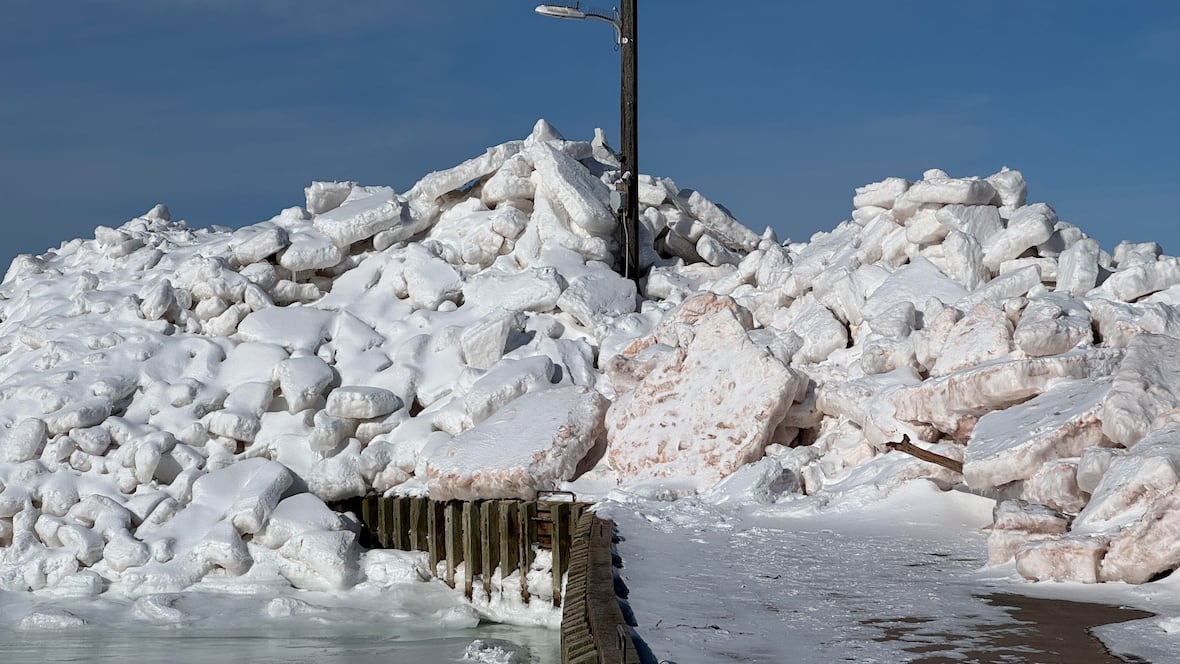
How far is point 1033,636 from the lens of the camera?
482 centimetres

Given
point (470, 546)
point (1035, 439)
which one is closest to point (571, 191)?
point (470, 546)

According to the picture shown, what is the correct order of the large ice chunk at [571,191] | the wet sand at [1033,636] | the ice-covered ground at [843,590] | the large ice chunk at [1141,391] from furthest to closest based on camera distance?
1. the large ice chunk at [571,191]
2. the large ice chunk at [1141,391]
3. the ice-covered ground at [843,590]
4. the wet sand at [1033,636]

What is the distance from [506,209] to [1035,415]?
25.4 feet

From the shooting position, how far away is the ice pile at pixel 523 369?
903 centimetres

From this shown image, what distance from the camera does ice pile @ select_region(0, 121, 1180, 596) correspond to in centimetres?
903

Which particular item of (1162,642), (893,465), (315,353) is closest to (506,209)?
(315,353)

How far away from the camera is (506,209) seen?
1438 cm

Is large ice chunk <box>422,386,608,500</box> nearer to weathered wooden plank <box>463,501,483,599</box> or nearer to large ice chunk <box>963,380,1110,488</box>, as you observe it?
weathered wooden plank <box>463,501,483,599</box>

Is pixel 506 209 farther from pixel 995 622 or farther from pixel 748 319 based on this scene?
pixel 995 622

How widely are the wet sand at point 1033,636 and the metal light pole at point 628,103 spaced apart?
9.54 m

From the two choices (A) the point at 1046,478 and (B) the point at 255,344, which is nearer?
(A) the point at 1046,478

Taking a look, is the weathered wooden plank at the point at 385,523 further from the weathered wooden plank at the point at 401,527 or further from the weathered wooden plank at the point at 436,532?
the weathered wooden plank at the point at 436,532

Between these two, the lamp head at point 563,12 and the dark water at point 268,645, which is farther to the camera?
the lamp head at point 563,12

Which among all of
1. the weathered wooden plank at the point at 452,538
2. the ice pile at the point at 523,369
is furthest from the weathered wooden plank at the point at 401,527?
the weathered wooden plank at the point at 452,538
